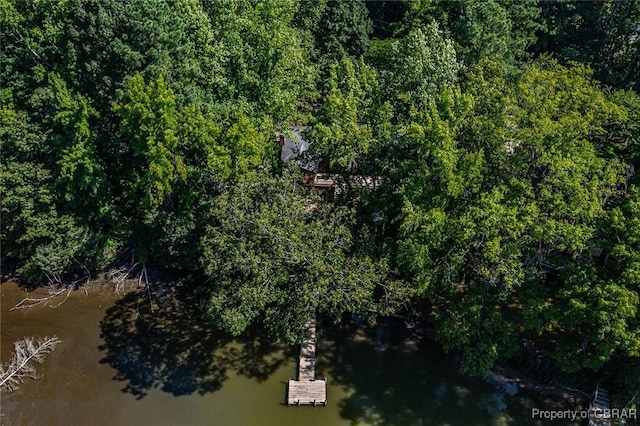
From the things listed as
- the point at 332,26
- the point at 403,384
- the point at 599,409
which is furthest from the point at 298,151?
the point at 599,409

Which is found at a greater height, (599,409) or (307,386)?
(599,409)

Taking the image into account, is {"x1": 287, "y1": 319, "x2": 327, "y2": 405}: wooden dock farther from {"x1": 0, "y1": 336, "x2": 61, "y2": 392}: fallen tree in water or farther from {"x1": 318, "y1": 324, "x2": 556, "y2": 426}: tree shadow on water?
{"x1": 0, "y1": 336, "x2": 61, "y2": 392}: fallen tree in water

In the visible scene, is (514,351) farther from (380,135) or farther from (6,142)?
(6,142)

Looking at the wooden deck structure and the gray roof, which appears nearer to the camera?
the wooden deck structure

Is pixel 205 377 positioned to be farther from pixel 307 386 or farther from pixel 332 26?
pixel 332 26

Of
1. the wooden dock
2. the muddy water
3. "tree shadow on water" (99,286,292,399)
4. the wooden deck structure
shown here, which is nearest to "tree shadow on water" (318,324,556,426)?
the muddy water

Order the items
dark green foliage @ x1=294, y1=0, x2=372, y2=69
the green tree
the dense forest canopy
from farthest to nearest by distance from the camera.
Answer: dark green foliage @ x1=294, y1=0, x2=372, y2=69 < the green tree < the dense forest canopy
